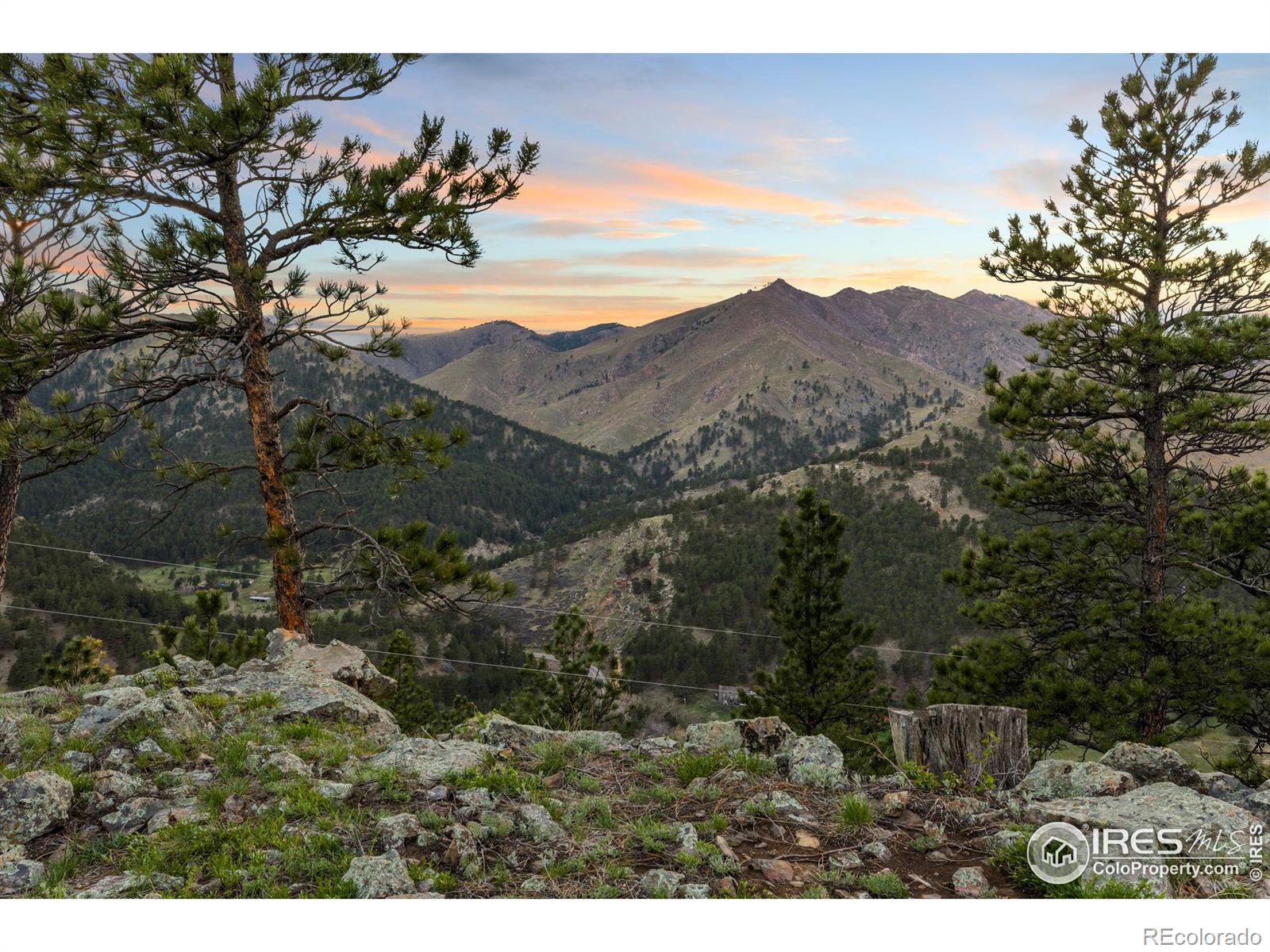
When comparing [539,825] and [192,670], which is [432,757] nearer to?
[539,825]

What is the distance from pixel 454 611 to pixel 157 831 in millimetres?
6099

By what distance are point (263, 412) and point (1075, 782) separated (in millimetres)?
10618

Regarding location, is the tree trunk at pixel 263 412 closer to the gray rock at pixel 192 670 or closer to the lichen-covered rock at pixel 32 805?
the gray rock at pixel 192 670

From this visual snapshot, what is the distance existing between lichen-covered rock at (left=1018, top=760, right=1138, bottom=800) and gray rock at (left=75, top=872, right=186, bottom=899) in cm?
638

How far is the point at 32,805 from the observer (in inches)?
201

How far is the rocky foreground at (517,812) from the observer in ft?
15.0

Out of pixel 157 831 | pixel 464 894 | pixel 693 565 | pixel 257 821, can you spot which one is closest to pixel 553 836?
pixel 464 894

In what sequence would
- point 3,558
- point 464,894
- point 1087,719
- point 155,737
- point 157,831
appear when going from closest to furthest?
point 464,894 < point 157,831 < point 155,737 < point 3,558 < point 1087,719

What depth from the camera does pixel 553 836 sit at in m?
5.15

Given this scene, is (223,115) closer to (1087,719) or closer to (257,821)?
(257,821)

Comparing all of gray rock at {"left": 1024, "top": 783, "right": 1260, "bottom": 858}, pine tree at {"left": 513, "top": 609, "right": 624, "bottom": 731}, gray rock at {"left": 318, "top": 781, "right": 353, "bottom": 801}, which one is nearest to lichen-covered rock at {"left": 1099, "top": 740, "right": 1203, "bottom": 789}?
gray rock at {"left": 1024, "top": 783, "right": 1260, "bottom": 858}

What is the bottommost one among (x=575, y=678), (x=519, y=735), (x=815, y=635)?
(x=575, y=678)

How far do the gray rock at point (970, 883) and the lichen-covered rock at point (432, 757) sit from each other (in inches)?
153

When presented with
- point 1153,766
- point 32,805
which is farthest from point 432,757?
point 1153,766
